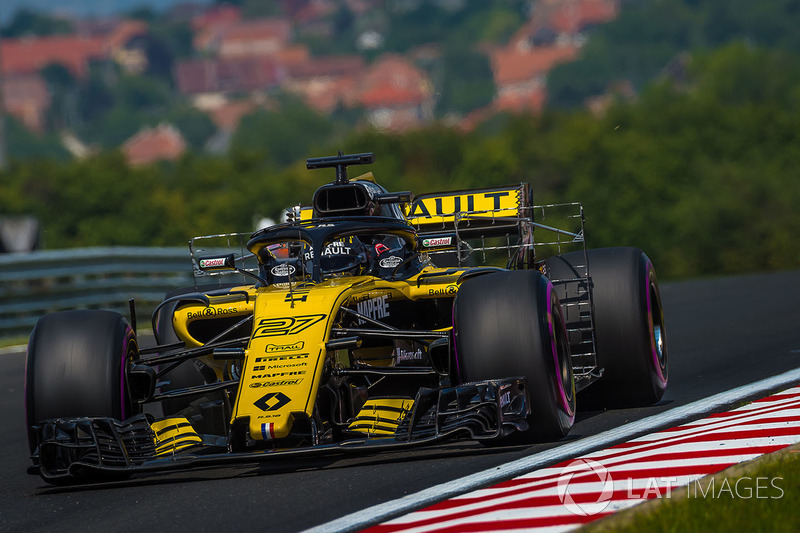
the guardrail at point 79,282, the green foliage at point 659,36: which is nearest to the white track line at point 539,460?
the guardrail at point 79,282

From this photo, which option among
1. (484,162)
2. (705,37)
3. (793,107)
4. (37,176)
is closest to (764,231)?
(484,162)

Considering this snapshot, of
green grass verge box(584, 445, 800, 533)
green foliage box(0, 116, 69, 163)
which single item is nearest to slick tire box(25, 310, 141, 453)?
green grass verge box(584, 445, 800, 533)

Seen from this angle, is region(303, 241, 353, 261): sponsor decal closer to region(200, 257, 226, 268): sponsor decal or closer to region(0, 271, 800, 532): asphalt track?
region(200, 257, 226, 268): sponsor decal

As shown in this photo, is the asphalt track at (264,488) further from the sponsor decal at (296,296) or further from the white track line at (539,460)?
the sponsor decal at (296,296)

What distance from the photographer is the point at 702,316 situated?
17391 mm

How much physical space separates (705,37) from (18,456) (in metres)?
177

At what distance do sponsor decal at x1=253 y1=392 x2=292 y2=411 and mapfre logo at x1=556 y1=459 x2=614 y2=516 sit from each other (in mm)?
1601

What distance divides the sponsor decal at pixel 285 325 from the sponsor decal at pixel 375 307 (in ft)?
1.90

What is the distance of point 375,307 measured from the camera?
9102 millimetres

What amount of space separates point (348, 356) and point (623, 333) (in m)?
2.09

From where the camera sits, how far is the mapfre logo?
6.35 metres

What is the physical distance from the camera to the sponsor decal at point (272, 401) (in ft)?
25.7

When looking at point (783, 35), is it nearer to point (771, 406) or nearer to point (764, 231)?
point (764, 231)

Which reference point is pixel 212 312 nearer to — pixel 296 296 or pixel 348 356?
pixel 296 296
